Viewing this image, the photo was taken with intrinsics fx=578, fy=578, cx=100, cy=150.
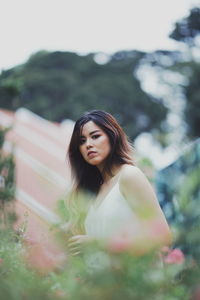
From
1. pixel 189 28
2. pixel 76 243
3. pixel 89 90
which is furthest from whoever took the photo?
pixel 89 90

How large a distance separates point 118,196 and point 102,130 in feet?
1.33

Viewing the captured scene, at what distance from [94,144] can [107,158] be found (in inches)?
4.4

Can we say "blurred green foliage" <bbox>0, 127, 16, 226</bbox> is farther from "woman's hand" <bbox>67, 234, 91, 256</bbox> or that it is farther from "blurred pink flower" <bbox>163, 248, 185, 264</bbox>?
"blurred pink flower" <bbox>163, 248, 185, 264</bbox>

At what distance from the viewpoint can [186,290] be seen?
4.39 feet

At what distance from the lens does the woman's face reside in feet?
8.97

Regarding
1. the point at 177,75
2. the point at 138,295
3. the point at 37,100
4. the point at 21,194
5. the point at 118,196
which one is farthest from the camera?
the point at 37,100

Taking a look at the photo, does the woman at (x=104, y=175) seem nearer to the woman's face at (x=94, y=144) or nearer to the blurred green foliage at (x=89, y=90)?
the woman's face at (x=94, y=144)

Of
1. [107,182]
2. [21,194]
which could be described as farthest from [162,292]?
[21,194]

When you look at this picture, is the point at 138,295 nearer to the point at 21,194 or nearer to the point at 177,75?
the point at 21,194

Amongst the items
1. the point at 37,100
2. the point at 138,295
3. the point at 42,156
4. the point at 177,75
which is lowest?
the point at 37,100

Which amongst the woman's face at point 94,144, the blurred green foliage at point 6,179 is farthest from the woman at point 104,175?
the blurred green foliage at point 6,179

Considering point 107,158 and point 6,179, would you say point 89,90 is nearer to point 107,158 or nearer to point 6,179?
point 6,179

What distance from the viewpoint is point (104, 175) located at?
2.81 m

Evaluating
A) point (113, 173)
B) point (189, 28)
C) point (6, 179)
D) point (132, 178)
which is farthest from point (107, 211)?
point (189, 28)
